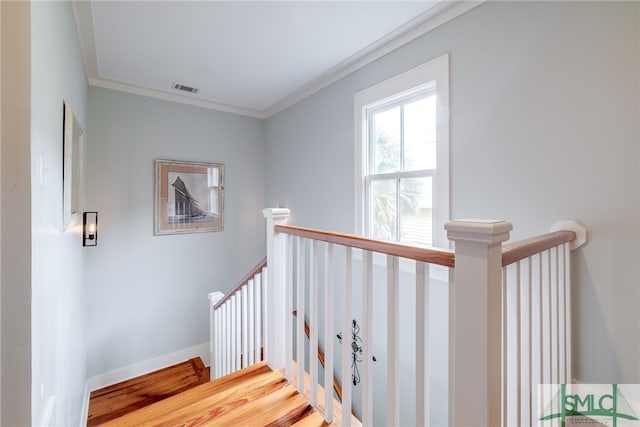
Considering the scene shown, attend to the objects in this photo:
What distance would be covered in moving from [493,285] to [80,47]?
3.17 meters

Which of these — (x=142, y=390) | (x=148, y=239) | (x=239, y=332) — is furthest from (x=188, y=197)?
(x=142, y=390)


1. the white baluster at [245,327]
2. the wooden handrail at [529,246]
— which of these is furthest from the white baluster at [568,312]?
the white baluster at [245,327]

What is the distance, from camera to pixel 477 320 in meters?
0.71

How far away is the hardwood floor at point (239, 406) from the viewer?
1405 mm

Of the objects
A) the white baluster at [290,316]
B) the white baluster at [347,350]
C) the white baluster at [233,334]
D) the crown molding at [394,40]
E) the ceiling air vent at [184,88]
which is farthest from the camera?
the ceiling air vent at [184,88]

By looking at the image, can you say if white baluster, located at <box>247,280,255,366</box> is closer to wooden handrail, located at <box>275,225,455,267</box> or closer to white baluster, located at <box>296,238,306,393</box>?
white baluster, located at <box>296,238,306,393</box>

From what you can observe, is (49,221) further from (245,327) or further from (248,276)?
(245,327)

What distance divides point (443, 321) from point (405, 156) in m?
1.19

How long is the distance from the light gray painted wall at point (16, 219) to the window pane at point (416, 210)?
2016 millimetres

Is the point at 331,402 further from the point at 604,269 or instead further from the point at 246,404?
the point at 604,269

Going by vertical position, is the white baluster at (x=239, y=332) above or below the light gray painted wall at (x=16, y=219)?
below

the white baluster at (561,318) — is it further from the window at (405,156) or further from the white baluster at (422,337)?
the white baluster at (422,337)

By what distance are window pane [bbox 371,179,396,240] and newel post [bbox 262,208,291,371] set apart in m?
0.81

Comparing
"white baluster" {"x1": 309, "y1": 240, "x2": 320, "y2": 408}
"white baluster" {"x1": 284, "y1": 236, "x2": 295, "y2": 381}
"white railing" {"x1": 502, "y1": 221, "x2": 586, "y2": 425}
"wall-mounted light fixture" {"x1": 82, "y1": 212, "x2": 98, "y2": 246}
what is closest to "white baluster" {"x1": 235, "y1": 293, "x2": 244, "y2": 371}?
"white baluster" {"x1": 284, "y1": 236, "x2": 295, "y2": 381}
